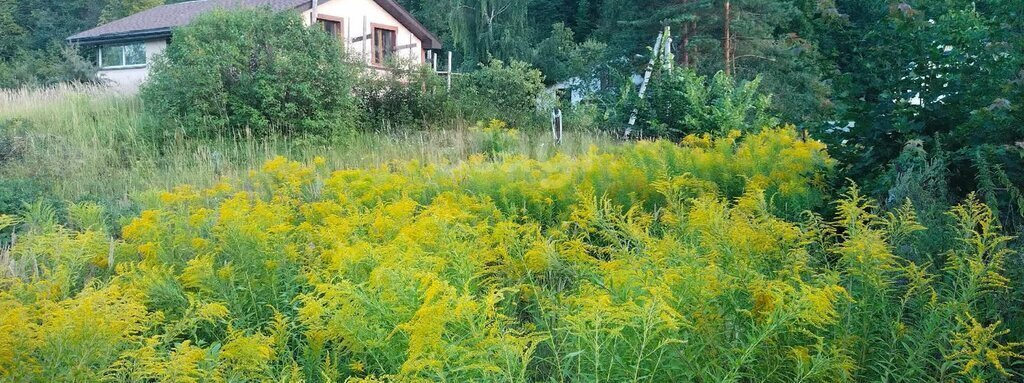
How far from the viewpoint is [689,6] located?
23.5 meters

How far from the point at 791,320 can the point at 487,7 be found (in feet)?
103

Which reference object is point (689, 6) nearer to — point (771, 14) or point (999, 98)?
point (771, 14)

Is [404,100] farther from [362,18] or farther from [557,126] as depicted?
[362,18]

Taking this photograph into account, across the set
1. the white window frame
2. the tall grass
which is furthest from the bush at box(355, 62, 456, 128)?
the white window frame

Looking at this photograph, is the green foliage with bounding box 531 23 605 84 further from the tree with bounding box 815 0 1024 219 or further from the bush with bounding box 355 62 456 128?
the tree with bounding box 815 0 1024 219

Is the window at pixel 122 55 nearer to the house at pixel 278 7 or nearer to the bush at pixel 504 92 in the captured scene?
the house at pixel 278 7

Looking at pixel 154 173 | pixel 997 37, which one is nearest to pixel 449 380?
pixel 997 37

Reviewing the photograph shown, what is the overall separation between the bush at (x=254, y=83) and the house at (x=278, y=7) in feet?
36.8

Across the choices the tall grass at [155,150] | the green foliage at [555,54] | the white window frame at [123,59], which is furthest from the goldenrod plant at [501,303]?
the green foliage at [555,54]

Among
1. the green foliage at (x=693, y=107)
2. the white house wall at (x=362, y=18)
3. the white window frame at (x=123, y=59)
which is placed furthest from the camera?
the white window frame at (x=123, y=59)

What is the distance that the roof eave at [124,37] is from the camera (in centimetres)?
2414

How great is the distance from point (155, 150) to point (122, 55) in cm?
1761

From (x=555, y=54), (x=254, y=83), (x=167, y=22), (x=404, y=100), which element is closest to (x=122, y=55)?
(x=167, y=22)

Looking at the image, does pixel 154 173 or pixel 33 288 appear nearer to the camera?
pixel 33 288
